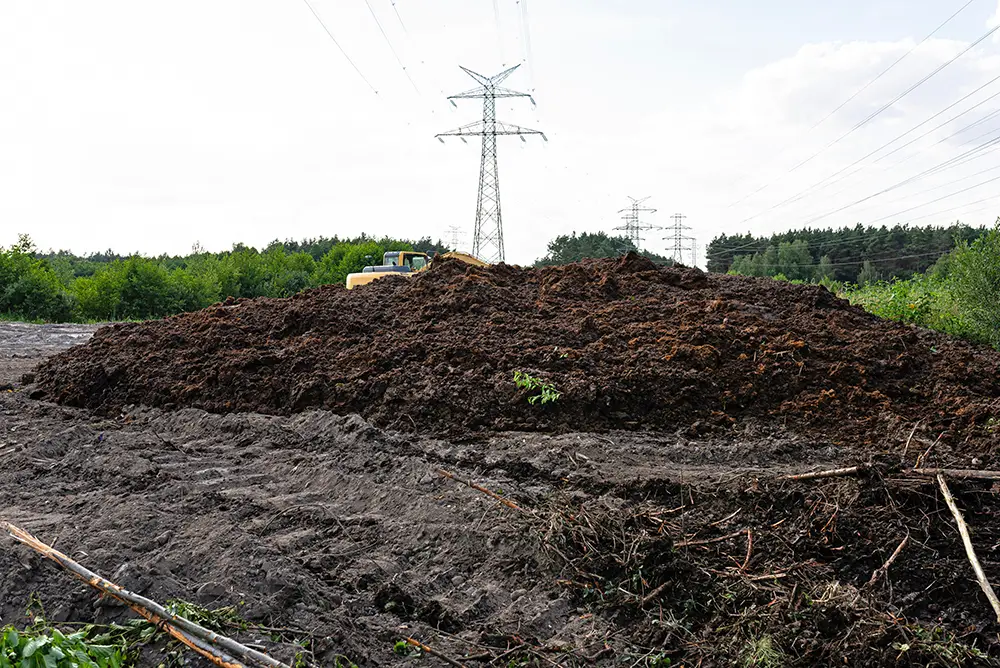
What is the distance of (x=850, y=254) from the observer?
2025 inches

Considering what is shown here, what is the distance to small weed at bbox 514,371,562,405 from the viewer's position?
632 centimetres

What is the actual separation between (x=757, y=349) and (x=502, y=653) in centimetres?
487

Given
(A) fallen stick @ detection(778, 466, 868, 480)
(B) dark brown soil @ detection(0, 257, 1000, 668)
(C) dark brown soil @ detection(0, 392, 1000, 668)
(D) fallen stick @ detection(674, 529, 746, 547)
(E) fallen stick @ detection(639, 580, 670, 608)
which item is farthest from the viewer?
(A) fallen stick @ detection(778, 466, 868, 480)

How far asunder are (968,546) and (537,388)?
359 cm

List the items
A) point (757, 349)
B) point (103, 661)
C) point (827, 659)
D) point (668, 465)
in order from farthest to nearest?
point (757, 349) → point (668, 465) → point (827, 659) → point (103, 661)

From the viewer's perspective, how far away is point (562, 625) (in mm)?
3387

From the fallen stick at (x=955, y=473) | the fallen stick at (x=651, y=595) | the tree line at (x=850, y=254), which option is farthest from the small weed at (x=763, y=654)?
the tree line at (x=850, y=254)

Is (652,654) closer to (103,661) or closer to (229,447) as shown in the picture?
(103,661)

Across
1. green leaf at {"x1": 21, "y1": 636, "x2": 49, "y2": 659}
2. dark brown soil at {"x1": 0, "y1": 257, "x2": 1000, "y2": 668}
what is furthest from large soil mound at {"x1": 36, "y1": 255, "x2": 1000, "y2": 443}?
green leaf at {"x1": 21, "y1": 636, "x2": 49, "y2": 659}

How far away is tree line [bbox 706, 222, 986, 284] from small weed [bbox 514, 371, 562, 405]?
42202mm

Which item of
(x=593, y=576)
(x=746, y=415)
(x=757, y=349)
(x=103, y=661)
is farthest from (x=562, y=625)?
(x=757, y=349)

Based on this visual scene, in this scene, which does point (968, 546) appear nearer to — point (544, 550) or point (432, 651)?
point (544, 550)

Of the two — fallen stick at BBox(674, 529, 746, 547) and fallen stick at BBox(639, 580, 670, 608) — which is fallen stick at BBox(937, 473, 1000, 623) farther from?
fallen stick at BBox(639, 580, 670, 608)

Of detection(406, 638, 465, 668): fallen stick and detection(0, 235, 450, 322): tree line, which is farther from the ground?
detection(0, 235, 450, 322): tree line
